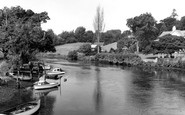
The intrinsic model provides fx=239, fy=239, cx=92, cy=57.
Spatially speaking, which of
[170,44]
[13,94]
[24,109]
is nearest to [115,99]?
[24,109]

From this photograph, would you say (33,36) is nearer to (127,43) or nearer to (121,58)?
(121,58)

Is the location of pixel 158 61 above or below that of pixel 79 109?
above

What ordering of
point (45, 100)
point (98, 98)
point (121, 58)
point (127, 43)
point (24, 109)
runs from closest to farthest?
point (24, 109), point (45, 100), point (98, 98), point (121, 58), point (127, 43)

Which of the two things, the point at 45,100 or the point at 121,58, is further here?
the point at 121,58

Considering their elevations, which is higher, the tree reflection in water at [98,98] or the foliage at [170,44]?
the foliage at [170,44]

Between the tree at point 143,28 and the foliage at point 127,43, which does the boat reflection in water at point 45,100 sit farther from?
the foliage at point 127,43

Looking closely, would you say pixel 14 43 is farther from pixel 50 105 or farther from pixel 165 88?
pixel 165 88

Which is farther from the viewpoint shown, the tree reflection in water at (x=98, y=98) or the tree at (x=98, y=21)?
the tree at (x=98, y=21)

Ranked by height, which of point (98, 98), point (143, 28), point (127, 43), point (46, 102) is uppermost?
point (143, 28)

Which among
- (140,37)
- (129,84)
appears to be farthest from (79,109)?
(140,37)

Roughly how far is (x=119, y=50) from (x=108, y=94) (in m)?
79.2

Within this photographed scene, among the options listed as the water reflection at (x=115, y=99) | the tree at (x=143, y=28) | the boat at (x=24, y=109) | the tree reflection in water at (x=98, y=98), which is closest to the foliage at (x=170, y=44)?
the tree at (x=143, y=28)

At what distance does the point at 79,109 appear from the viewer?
35.2 metres

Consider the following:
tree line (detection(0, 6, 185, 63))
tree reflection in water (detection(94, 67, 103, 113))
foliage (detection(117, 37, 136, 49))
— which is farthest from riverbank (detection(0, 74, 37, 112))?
foliage (detection(117, 37, 136, 49))
